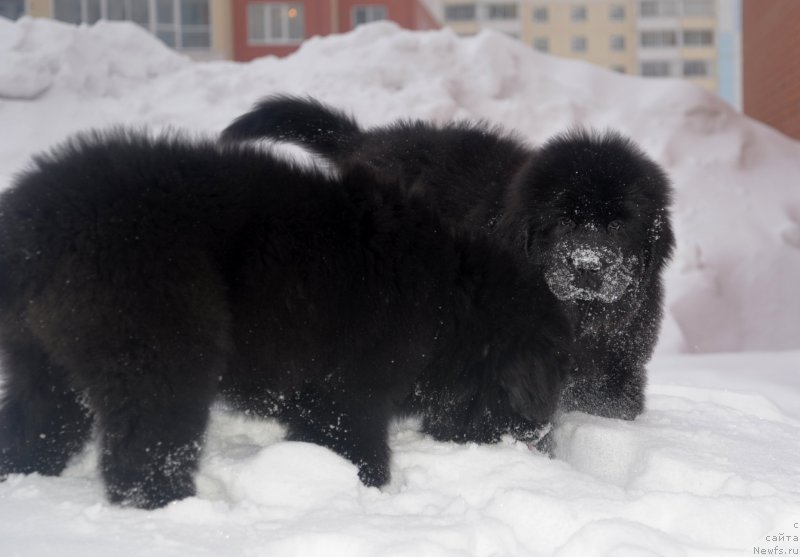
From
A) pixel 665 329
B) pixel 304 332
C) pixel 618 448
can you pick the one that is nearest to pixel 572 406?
pixel 618 448

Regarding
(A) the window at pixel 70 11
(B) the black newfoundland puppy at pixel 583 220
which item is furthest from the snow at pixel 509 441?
(A) the window at pixel 70 11

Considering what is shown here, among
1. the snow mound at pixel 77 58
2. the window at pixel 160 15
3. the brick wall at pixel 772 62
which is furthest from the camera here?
the window at pixel 160 15

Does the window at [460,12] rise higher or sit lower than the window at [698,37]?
higher

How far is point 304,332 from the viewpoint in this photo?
2365mm

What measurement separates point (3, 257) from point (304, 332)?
32.7 inches

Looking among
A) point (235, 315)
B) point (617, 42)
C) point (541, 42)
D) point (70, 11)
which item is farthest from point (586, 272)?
point (617, 42)

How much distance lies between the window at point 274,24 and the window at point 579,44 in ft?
15.1

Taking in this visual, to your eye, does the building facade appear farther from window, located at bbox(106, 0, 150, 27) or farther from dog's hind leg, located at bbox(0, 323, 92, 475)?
dog's hind leg, located at bbox(0, 323, 92, 475)

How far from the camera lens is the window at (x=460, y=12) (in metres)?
14.4

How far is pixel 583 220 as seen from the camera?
9.69ft

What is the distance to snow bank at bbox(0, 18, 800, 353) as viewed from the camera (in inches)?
243

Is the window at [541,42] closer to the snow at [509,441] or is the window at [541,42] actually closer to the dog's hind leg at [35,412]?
the snow at [509,441]

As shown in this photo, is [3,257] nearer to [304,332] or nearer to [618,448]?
[304,332]

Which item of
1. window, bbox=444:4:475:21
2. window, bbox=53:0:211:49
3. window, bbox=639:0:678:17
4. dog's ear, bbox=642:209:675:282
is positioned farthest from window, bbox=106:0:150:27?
dog's ear, bbox=642:209:675:282
